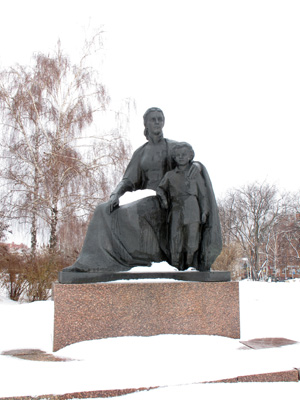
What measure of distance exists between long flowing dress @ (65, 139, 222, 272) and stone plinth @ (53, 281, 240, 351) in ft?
1.00

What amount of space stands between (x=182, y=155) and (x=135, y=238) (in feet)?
3.34

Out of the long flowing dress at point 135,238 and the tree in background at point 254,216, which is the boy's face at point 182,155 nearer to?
the long flowing dress at point 135,238

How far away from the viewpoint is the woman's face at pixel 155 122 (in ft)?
14.6

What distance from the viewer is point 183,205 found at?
13.2 ft

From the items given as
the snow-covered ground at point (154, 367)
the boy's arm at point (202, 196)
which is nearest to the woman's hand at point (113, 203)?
the boy's arm at point (202, 196)

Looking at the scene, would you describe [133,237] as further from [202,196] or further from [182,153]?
[182,153]

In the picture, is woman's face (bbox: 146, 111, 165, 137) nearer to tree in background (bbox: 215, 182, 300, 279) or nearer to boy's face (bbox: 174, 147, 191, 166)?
boy's face (bbox: 174, 147, 191, 166)

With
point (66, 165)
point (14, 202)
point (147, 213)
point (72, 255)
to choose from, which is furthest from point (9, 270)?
point (147, 213)

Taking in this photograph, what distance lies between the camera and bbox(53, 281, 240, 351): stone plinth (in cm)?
351

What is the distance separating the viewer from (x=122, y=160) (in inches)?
512

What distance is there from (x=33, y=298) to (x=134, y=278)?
6.70 m

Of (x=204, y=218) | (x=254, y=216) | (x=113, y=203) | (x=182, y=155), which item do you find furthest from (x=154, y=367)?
(x=254, y=216)

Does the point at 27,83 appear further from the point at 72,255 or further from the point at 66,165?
the point at 72,255

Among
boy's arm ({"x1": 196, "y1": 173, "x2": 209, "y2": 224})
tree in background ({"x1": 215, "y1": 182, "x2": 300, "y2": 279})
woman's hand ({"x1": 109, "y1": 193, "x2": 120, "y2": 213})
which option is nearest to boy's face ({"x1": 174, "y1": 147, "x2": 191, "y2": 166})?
boy's arm ({"x1": 196, "y1": 173, "x2": 209, "y2": 224})
